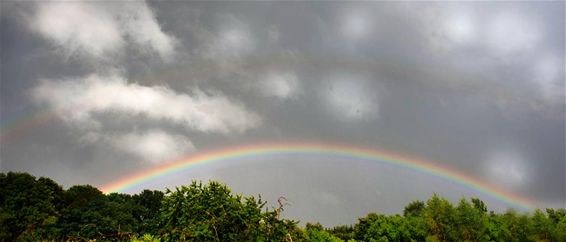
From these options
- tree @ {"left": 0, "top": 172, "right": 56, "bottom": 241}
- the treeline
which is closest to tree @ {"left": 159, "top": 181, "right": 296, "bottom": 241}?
the treeline

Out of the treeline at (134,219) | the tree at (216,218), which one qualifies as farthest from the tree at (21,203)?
the tree at (216,218)

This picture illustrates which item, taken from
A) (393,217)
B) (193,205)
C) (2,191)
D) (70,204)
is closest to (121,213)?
(70,204)

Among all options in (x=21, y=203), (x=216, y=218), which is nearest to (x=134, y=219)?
(x=21, y=203)

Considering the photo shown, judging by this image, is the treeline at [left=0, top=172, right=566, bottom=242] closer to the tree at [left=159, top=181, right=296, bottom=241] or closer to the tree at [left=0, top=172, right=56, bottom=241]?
the tree at [left=0, top=172, right=56, bottom=241]

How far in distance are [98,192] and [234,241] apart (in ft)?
261

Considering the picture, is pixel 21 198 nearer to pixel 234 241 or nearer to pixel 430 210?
pixel 430 210

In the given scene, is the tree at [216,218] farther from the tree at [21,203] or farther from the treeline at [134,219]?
the tree at [21,203]

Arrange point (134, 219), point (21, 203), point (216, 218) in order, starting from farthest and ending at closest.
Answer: point (134, 219)
point (21, 203)
point (216, 218)

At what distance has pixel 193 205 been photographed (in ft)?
51.9

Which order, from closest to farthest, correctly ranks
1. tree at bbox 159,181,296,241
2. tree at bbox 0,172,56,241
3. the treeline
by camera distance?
tree at bbox 159,181,296,241 < the treeline < tree at bbox 0,172,56,241

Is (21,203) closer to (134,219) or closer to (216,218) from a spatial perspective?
(134,219)

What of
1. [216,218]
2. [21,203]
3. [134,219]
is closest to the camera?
[216,218]

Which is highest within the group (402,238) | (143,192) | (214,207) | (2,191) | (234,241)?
(143,192)

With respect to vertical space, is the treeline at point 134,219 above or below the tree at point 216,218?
above
